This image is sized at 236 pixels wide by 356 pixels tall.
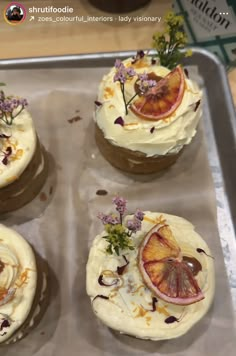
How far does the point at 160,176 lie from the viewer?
7.82ft

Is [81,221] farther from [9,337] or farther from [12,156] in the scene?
[9,337]

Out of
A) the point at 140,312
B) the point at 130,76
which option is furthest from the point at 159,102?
the point at 140,312

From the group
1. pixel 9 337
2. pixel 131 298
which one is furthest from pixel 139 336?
pixel 9 337

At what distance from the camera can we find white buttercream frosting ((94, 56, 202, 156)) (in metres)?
2.05

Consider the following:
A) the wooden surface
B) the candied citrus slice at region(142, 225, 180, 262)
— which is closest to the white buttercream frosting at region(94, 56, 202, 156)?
the candied citrus slice at region(142, 225, 180, 262)

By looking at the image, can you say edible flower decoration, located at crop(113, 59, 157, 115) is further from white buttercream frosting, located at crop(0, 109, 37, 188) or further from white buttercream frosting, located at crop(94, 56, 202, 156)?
white buttercream frosting, located at crop(0, 109, 37, 188)

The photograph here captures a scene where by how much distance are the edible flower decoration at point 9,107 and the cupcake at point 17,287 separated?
0.49 m

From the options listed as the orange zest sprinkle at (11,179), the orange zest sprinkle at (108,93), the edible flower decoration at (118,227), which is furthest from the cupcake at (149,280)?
the orange zest sprinkle at (108,93)

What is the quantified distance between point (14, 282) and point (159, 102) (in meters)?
1.01

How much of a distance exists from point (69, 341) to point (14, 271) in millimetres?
458

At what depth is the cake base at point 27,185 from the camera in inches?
82.4

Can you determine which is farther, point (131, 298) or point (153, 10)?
point (153, 10)

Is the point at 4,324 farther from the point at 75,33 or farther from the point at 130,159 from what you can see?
the point at 75,33

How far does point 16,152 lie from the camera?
201 cm
